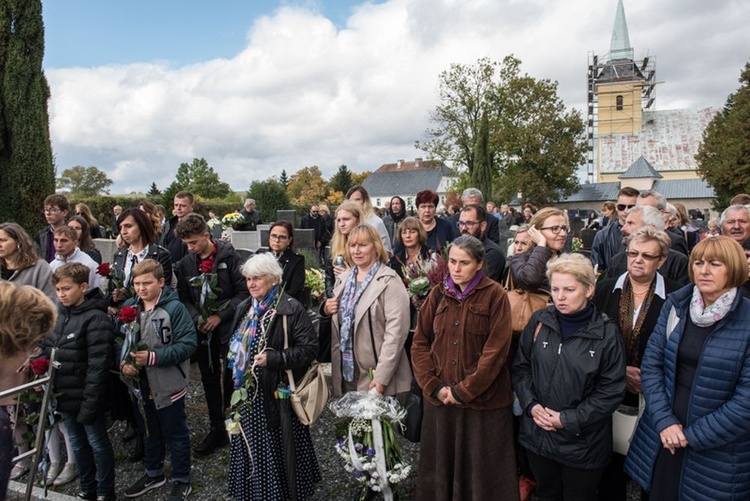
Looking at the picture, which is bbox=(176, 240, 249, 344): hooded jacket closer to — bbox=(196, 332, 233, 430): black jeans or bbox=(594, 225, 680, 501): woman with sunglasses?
bbox=(196, 332, 233, 430): black jeans

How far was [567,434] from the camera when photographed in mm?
2789

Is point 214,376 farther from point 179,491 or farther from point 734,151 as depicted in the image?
point 734,151

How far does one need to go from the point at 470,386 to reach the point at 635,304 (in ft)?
3.97

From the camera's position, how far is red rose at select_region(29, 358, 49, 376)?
328 centimetres

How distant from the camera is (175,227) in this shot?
19.0 ft

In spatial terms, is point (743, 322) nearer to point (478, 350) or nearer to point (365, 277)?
point (478, 350)

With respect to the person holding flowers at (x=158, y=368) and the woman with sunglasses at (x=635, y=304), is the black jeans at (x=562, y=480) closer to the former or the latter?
the woman with sunglasses at (x=635, y=304)

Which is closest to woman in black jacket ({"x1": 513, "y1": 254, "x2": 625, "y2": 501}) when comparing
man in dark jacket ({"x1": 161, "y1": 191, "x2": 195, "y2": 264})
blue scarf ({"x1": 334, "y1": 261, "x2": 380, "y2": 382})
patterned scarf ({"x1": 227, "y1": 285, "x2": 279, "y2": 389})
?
blue scarf ({"x1": 334, "y1": 261, "x2": 380, "y2": 382})

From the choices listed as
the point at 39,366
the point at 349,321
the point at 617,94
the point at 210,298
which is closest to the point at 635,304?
the point at 349,321

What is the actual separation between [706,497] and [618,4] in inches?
3096

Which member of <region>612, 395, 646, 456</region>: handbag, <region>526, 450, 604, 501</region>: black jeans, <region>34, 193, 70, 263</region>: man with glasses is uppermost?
<region>34, 193, 70, 263</region>: man with glasses

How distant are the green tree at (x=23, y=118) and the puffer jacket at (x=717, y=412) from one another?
14857 millimetres

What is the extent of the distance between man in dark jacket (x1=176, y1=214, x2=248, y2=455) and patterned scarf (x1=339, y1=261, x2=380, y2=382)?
110cm

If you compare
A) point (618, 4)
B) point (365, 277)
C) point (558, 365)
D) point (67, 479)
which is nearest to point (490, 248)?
point (365, 277)
